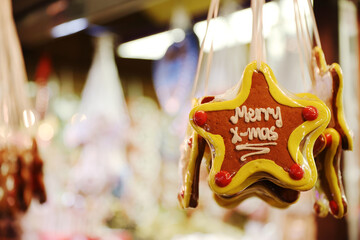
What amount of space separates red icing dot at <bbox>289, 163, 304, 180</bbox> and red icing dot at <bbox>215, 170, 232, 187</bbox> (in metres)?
0.08

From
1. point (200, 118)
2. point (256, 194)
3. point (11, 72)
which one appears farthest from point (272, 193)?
point (11, 72)

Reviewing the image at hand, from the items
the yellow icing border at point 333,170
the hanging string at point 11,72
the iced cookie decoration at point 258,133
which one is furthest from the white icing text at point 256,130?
the hanging string at point 11,72

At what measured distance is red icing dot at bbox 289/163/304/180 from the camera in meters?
0.52

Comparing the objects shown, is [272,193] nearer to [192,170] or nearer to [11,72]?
[192,170]

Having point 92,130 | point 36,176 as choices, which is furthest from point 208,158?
point 92,130

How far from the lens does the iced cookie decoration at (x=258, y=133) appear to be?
526mm

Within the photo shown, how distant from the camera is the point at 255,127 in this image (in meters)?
0.53

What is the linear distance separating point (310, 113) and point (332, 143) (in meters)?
0.09

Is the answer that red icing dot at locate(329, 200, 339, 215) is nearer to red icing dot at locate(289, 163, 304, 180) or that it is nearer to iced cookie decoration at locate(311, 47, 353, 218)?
iced cookie decoration at locate(311, 47, 353, 218)

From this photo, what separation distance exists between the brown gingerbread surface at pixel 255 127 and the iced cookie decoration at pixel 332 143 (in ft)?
0.27

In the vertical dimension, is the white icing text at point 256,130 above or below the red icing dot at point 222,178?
above

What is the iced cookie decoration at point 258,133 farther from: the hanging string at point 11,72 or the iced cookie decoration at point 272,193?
the hanging string at point 11,72

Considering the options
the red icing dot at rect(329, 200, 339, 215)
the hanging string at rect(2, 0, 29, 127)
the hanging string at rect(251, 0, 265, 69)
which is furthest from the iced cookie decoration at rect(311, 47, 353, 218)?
the hanging string at rect(2, 0, 29, 127)

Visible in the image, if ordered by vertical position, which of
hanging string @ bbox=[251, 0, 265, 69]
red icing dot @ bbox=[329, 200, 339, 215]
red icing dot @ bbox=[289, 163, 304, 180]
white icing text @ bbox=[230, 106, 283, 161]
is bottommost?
red icing dot @ bbox=[329, 200, 339, 215]
